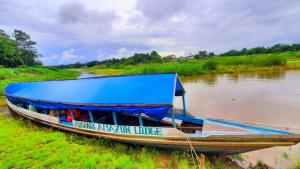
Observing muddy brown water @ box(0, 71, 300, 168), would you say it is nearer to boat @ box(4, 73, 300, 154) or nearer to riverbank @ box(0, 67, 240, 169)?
boat @ box(4, 73, 300, 154)

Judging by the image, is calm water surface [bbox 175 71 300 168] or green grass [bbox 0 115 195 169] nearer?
green grass [bbox 0 115 195 169]

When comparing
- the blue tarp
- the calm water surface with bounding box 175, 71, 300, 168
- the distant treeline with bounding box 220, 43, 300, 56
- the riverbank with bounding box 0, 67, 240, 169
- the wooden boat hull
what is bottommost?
the calm water surface with bounding box 175, 71, 300, 168

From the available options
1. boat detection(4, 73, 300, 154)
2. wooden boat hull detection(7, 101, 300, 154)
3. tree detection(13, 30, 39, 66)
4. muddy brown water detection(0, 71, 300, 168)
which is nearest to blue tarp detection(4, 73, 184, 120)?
boat detection(4, 73, 300, 154)

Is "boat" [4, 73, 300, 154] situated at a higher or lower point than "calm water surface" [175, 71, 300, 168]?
higher

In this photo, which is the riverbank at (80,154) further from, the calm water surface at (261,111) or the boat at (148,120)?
the calm water surface at (261,111)

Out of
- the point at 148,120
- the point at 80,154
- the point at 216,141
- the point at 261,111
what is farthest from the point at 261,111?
the point at 80,154

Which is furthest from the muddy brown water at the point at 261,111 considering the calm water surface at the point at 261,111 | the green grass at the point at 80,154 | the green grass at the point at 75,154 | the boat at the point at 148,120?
the green grass at the point at 75,154

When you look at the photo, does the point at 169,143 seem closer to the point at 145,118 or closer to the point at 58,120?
the point at 145,118

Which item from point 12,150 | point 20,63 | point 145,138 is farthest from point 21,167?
point 20,63

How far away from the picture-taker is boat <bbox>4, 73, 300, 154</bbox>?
4743mm

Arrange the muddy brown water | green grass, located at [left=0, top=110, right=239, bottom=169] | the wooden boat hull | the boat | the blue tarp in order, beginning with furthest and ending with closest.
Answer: the muddy brown water < the blue tarp < green grass, located at [left=0, top=110, right=239, bottom=169] < the boat < the wooden boat hull

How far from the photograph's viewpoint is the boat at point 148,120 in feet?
15.6

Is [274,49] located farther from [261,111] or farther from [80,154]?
[80,154]

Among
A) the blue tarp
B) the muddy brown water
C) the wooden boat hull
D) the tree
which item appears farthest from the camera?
the tree
